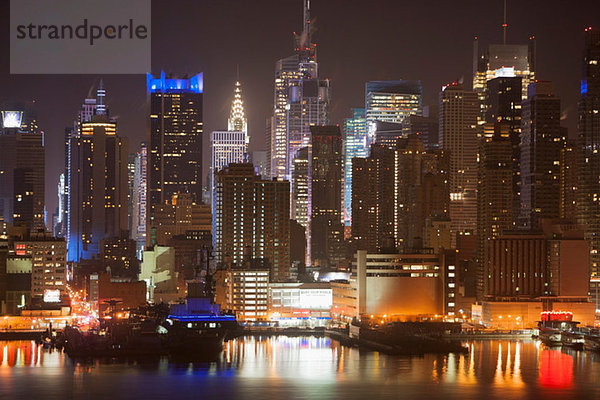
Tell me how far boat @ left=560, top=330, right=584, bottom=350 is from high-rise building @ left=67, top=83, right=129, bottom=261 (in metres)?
49.4

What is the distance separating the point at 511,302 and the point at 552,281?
3.21 meters

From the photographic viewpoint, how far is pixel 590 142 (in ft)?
240

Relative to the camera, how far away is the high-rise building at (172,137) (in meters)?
98.5

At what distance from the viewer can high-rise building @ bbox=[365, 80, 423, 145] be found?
10813cm

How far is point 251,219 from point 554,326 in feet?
74.6

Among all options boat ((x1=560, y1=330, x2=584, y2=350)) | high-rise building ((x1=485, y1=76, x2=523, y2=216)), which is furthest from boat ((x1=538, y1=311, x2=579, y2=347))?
high-rise building ((x1=485, y1=76, x2=523, y2=216))

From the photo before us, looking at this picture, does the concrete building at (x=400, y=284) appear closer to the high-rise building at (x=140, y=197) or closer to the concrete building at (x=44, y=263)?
the concrete building at (x=44, y=263)

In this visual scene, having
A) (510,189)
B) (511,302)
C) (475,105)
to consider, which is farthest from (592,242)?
(475,105)

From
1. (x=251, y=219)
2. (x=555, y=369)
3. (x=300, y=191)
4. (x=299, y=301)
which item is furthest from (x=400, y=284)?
(x=300, y=191)

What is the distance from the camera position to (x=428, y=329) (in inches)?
2218

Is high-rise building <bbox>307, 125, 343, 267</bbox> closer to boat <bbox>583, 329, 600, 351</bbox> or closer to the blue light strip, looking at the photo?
the blue light strip

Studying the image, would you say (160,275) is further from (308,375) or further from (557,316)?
(308,375)

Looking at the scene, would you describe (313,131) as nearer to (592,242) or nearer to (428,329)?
(592,242)

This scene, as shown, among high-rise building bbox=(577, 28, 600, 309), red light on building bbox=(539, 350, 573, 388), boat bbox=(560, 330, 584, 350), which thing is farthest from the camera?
high-rise building bbox=(577, 28, 600, 309)
